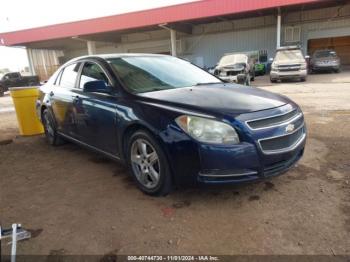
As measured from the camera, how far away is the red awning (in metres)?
19.8

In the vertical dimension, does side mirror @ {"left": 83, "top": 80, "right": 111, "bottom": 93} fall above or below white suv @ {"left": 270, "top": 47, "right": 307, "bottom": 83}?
above

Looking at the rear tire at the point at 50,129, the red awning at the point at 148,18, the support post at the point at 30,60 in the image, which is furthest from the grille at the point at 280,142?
the support post at the point at 30,60

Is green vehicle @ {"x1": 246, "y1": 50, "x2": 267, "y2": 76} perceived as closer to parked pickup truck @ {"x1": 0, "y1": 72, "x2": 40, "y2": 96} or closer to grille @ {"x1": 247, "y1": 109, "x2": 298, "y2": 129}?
parked pickup truck @ {"x1": 0, "y1": 72, "x2": 40, "y2": 96}

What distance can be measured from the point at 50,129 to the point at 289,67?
12.9 meters

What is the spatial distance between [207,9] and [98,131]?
19224mm

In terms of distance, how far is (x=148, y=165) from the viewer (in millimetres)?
3227

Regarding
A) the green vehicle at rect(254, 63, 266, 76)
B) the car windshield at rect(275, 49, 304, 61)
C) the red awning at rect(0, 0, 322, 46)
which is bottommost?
the green vehicle at rect(254, 63, 266, 76)

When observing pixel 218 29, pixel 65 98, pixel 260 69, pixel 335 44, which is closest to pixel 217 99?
pixel 65 98

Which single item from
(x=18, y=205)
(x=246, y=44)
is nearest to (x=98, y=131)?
(x=18, y=205)

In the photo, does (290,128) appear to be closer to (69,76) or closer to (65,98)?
(65,98)

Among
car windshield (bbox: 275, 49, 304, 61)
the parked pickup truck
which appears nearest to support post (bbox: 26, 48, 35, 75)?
the parked pickup truck

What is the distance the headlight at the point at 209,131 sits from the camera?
2.71 meters

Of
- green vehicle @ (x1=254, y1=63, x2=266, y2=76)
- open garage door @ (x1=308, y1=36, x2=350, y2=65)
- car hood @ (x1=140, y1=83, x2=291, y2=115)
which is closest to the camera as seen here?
car hood @ (x1=140, y1=83, x2=291, y2=115)

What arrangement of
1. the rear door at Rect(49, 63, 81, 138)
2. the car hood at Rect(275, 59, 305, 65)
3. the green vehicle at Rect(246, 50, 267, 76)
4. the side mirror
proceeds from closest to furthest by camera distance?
the side mirror → the rear door at Rect(49, 63, 81, 138) → the car hood at Rect(275, 59, 305, 65) → the green vehicle at Rect(246, 50, 267, 76)
